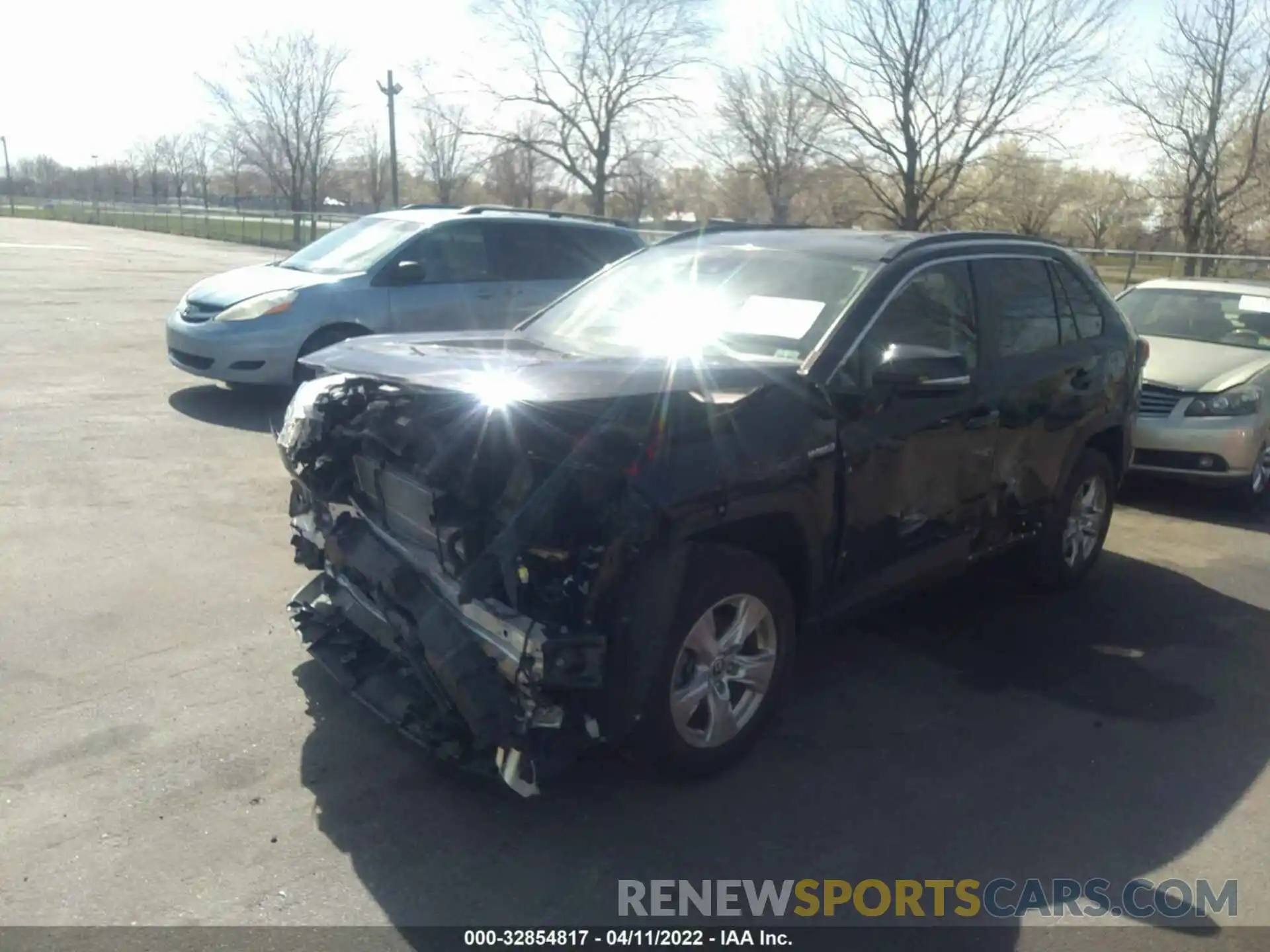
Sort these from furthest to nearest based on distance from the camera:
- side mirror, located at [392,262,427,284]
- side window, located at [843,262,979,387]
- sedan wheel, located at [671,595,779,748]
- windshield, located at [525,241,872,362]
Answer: side mirror, located at [392,262,427,284] < windshield, located at [525,241,872,362] < side window, located at [843,262,979,387] < sedan wheel, located at [671,595,779,748]

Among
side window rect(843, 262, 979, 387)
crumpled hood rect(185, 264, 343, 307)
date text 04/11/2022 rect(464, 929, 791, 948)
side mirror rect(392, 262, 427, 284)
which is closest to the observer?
date text 04/11/2022 rect(464, 929, 791, 948)

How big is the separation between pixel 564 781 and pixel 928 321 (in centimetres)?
249

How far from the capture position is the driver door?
4.28 metres

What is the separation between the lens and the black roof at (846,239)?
15.8ft

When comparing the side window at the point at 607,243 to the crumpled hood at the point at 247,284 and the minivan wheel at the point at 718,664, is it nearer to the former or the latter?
the crumpled hood at the point at 247,284

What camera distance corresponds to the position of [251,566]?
5648mm

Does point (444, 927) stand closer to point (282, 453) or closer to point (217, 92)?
point (282, 453)

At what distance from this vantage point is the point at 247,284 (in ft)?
32.0

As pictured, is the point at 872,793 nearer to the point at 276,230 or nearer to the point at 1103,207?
the point at 1103,207

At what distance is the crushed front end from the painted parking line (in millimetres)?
31039

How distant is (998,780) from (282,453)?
3.06m

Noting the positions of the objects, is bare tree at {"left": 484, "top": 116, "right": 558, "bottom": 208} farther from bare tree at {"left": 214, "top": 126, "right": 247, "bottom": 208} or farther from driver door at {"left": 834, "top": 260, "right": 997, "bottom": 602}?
driver door at {"left": 834, "top": 260, "right": 997, "bottom": 602}

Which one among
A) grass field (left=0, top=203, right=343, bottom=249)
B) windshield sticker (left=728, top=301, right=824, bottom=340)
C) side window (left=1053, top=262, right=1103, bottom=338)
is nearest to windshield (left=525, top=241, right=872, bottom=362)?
windshield sticker (left=728, top=301, right=824, bottom=340)

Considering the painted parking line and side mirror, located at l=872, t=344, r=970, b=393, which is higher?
the painted parking line
